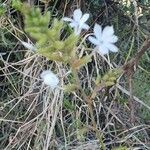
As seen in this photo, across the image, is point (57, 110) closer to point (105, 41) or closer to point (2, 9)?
point (2, 9)

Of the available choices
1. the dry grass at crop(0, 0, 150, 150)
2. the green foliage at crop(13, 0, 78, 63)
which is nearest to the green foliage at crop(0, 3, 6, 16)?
the dry grass at crop(0, 0, 150, 150)

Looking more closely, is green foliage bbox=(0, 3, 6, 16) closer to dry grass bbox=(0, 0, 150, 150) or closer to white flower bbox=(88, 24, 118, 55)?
dry grass bbox=(0, 0, 150, 150)

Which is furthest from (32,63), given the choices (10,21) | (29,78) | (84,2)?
(84,2)

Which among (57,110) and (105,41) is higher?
(105,41)

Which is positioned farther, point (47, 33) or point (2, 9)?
point (2, 9)

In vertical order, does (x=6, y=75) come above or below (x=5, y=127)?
above

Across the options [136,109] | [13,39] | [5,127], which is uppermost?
[13,39]

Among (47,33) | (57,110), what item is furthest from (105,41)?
(57,110)

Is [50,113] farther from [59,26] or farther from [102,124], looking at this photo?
[59,26]

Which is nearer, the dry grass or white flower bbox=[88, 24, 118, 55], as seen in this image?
white flower bbox=[88, 24, 118, 55]

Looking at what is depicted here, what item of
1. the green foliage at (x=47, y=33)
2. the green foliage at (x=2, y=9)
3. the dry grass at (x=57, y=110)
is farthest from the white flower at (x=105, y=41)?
the green foliage at (x=2, y=9)

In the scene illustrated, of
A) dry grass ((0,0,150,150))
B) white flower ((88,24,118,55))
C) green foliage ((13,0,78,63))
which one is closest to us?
green foliage ((13,0,78,63))
